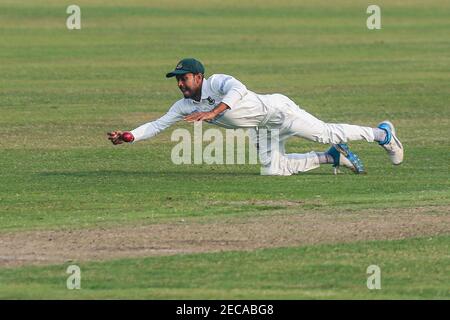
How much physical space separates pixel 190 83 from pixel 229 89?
48cm

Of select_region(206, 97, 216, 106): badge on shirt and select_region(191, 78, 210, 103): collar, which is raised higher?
select_region(191, 78, 210, 103): collar

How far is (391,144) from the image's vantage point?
17.6 m

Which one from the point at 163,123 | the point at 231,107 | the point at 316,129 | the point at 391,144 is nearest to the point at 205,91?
the point at 231,107

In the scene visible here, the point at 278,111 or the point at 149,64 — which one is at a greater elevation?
the point at 149,64

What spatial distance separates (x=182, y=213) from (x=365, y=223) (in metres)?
1.95

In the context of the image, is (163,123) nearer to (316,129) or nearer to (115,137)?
(115,137)

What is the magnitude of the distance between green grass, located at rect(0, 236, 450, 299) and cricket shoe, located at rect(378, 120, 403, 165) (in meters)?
4.60

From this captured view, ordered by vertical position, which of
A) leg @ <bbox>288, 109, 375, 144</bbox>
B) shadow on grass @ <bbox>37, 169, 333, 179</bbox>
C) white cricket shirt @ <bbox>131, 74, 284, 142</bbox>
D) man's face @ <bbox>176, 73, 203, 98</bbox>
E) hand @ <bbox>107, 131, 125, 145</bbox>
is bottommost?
shadow on grass @ <bbox>37, 169, 333, 179</bbox>

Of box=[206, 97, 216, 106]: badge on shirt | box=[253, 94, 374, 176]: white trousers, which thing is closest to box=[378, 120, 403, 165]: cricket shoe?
box=[253, 94, 374, 176]: white trousers

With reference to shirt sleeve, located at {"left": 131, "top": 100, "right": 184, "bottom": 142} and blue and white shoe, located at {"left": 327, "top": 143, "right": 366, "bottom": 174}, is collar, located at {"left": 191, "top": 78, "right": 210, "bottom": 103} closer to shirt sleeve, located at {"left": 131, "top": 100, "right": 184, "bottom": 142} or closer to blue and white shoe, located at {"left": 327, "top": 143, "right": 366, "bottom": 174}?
shirt sleeve, located at {"left": 131, "top": 100, "right": 184, "bottom": 142}

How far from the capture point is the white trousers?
1688 centimetres
